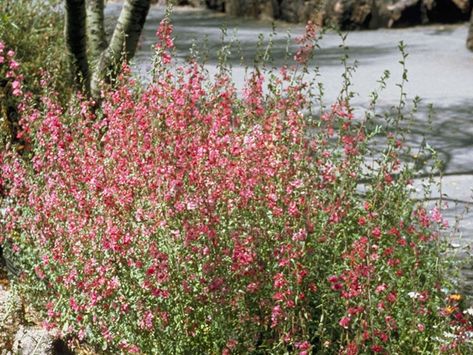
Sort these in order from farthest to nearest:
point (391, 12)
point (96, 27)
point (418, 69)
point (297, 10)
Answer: point (297, 10), point (391, 12), point (418, 69), point (96, 27)

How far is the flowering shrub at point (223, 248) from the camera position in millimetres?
4688

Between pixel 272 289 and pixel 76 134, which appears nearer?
pixel 272 289

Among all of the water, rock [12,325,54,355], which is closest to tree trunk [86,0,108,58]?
the water

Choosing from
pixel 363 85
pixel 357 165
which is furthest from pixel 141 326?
pixel 363 85

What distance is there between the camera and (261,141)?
5258 mm

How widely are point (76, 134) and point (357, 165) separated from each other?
1.63 meters

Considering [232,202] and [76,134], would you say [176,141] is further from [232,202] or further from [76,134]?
[76,134]

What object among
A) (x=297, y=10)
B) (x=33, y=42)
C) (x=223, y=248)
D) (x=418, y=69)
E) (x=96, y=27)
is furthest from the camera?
(x=297, y=10)

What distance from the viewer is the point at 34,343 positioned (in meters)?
4.91

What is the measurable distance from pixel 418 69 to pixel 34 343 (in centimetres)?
1041

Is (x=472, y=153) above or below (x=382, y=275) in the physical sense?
below

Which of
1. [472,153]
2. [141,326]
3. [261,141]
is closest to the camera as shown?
[141,326]

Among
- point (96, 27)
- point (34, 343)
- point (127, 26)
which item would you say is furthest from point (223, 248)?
point (96, 27)

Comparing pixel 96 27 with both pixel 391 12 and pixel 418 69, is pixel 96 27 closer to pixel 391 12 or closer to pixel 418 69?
pixel 418 69
